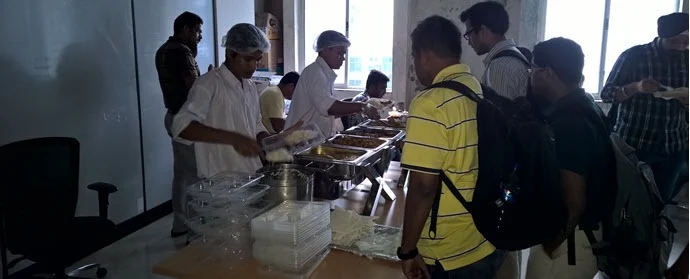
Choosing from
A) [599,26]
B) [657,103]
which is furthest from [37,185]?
[599,26]

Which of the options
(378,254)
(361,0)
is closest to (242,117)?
(378,254)

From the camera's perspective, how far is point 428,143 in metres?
1.07

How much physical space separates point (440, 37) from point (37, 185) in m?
1.79

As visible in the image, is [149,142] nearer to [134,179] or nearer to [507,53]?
[134,179]

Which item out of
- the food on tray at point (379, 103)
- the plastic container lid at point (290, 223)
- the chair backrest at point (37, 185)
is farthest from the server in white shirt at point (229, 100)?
the food on tray at point (379, 103)

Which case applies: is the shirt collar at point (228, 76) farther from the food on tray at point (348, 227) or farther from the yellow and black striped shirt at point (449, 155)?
the yellow and black striped shirt at point (449, 155)

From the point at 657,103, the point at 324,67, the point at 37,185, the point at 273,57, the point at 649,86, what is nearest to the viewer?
the point at 37,185

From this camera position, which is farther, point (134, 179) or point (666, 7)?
point (666, 7)

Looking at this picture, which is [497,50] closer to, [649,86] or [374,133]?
[374,133]

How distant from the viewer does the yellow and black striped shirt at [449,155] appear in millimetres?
1076

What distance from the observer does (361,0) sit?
5.02 metres

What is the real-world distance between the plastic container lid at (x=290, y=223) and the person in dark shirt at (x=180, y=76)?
154 cm

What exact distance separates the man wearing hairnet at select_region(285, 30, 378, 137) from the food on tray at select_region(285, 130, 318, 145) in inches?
23.3

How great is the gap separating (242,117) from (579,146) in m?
1.25
